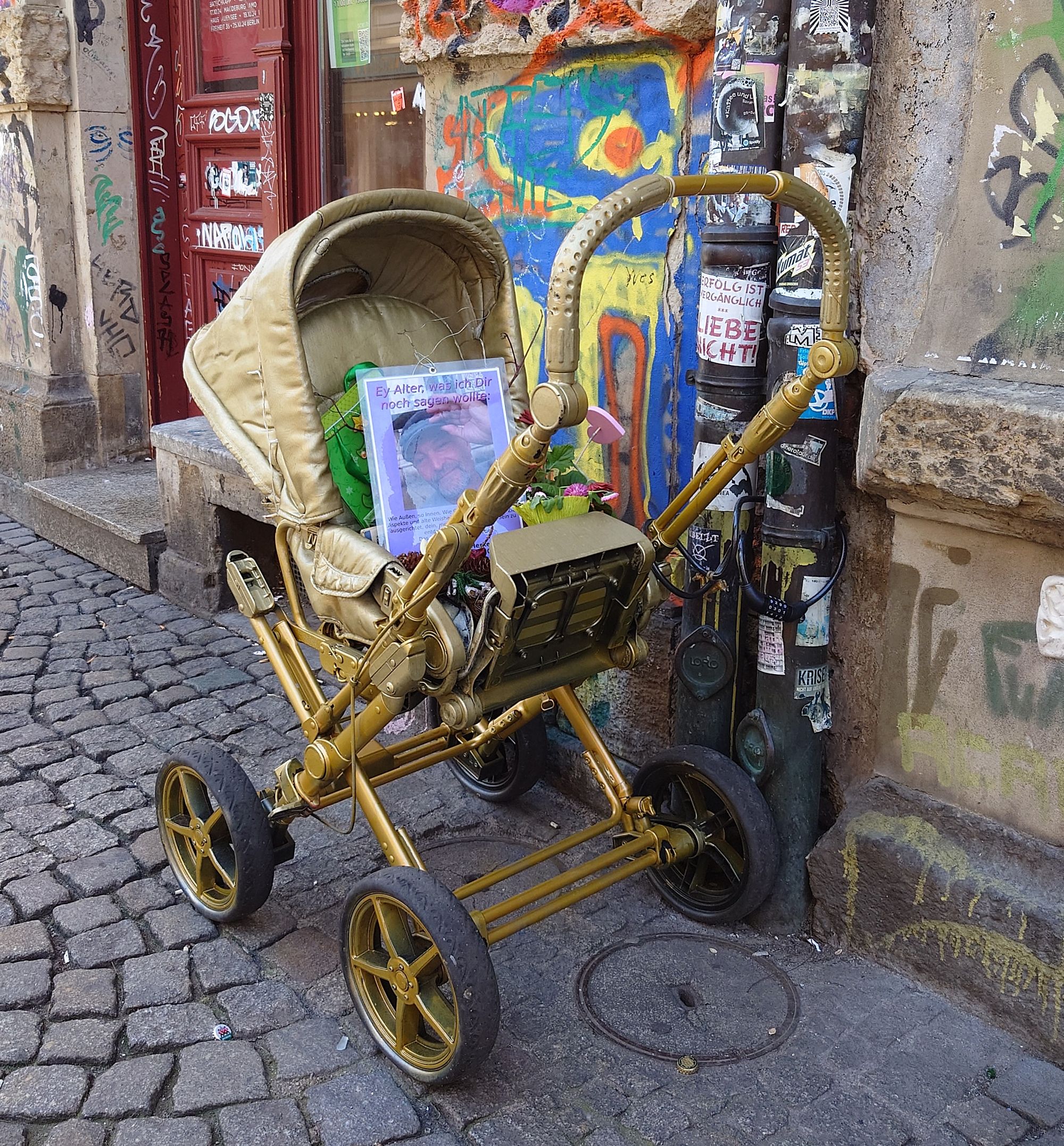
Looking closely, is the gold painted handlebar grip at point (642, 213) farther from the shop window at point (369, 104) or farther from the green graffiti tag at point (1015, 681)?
the shop window at point (369, 104)

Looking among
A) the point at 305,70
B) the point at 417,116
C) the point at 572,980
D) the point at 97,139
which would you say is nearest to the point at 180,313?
the point at 97,139

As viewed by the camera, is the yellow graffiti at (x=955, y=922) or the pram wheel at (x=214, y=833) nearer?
the yellow graffiti at (x=955, y=922)

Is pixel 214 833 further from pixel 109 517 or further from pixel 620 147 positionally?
pixel 109 517

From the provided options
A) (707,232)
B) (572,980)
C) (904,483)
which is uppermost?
(707,232)

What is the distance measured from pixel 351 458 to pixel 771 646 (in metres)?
1.25

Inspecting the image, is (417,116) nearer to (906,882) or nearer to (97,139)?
(97,139)

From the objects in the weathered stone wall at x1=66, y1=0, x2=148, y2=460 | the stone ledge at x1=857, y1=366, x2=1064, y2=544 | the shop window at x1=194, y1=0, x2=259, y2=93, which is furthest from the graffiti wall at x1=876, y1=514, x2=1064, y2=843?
the weathered stone wall at x1=66, y1=0, x2=148, y2=460

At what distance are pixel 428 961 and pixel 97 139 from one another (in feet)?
19.5

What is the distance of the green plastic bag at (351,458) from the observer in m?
3.08

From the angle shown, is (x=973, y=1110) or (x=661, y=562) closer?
(x=973, y=1110)

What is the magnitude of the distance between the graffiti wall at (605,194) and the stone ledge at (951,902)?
1.28 meters

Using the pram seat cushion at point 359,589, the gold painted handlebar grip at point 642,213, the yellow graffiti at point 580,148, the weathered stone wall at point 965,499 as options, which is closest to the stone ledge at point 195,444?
the yellow graffiti at point 580,148

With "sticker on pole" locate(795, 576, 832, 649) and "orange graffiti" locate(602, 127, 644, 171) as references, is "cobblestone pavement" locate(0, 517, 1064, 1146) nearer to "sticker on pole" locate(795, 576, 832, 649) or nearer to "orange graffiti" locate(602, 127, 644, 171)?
"sticker on pole" locate(795, 576, 832, 649)

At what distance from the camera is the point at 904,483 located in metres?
2.88
